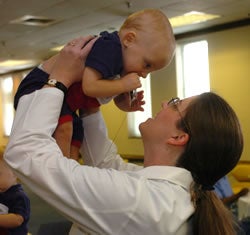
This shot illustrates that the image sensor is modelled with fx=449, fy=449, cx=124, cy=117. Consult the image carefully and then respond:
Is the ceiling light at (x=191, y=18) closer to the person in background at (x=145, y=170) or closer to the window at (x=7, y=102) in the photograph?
the person in background at (x=145, y=170)

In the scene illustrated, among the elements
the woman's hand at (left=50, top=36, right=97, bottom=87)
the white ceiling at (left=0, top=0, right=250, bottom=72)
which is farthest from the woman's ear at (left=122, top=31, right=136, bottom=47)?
the white ceiling at (left=0, top=0, right=250, bottom=72)

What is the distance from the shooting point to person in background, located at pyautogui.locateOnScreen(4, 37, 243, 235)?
1.17m

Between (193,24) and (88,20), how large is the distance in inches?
77.8

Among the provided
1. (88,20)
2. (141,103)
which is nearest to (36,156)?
(141,103)

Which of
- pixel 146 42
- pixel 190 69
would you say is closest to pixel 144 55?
pixel 146 42

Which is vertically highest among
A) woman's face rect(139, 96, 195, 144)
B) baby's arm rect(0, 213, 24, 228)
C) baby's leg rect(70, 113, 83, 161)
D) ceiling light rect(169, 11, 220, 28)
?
ceiling light rect(169, 11, 220, 28)

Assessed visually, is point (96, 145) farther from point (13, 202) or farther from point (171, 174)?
point (13, 202)

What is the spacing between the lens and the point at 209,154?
51.3 inches

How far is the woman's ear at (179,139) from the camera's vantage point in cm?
134

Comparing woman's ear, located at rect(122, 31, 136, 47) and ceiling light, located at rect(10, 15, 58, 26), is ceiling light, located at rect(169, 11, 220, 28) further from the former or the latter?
woman's ear, located at rect(122, 31, 136, 47)

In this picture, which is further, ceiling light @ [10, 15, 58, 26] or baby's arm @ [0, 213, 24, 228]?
ceiling light @ [10, 15, 58, 26]

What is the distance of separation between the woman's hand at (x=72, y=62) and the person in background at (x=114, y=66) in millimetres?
19

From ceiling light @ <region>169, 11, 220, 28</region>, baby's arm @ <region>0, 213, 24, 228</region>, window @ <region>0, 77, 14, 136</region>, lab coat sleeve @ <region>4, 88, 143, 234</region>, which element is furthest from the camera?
window @ <region>0, 77, 14, 136</region>

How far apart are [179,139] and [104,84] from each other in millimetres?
308
